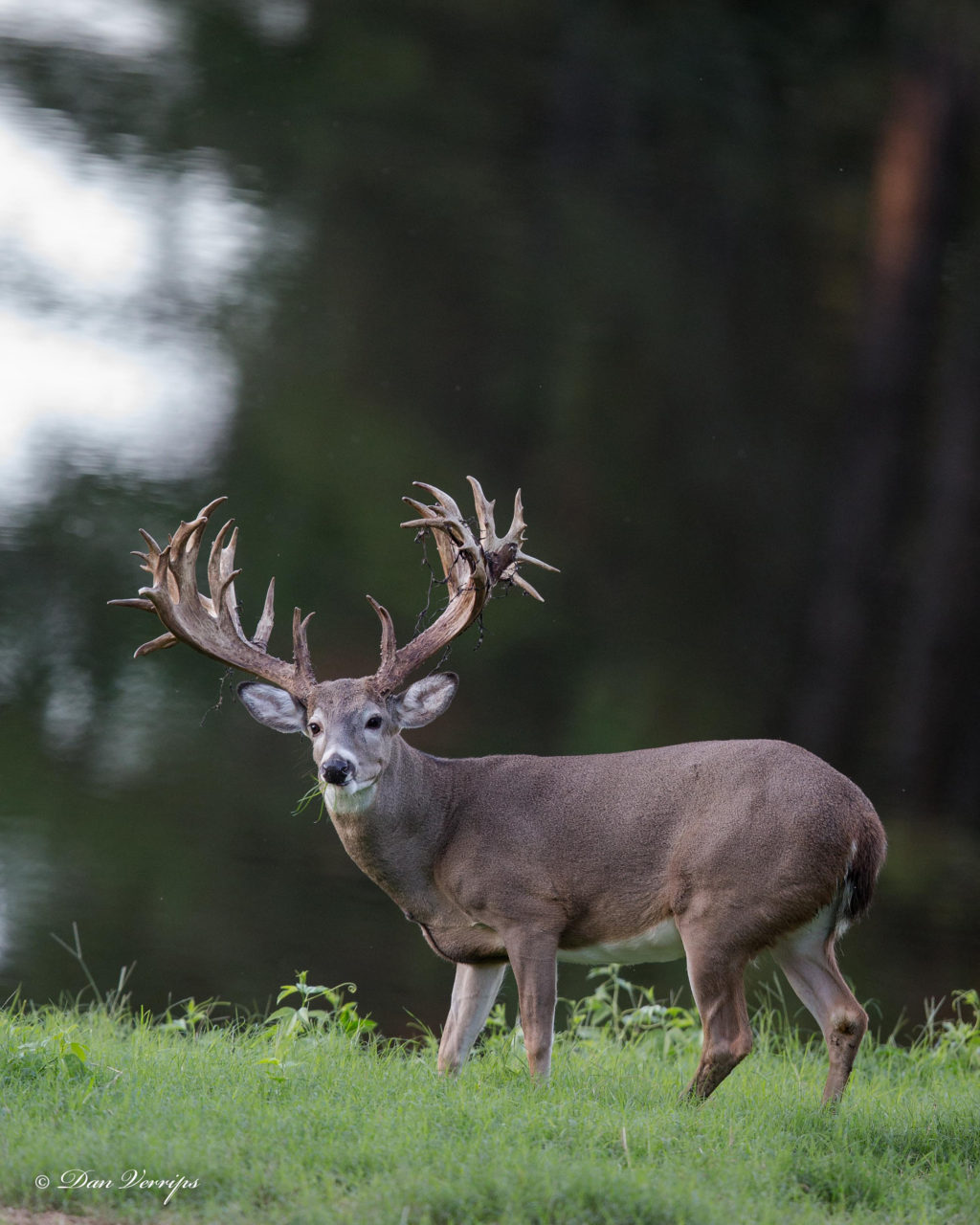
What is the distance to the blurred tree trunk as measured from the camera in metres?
13.0

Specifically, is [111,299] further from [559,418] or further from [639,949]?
[639,949]

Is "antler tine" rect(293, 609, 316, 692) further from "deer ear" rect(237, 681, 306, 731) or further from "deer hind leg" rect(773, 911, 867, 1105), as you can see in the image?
"deer hind leg" rect(773, 911, 867, 1105)

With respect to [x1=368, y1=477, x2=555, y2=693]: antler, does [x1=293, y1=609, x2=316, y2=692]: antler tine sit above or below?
below

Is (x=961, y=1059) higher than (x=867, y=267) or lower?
lower

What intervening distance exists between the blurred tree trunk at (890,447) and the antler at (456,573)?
676 cm

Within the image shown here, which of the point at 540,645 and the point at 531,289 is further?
the point at 531,289

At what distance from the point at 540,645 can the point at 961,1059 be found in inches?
256

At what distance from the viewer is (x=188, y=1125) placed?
164 inches

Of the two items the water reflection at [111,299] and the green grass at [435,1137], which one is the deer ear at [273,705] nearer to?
the green grass at [435,1137]

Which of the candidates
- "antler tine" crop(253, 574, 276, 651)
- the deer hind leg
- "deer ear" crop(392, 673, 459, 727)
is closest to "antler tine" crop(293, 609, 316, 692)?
"antler tine" crop(253, 574, 276, 651)

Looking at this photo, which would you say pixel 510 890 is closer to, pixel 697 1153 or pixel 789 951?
pixel 789 951

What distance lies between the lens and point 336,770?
5.16 m

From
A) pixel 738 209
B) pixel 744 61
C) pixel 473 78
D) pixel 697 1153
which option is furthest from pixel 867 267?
pixel 697 1153

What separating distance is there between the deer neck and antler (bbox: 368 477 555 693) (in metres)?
0.36
